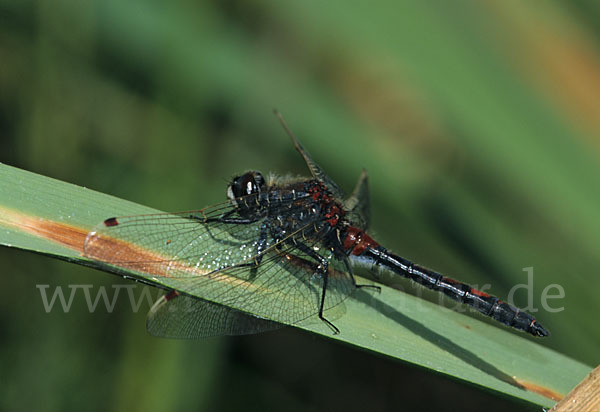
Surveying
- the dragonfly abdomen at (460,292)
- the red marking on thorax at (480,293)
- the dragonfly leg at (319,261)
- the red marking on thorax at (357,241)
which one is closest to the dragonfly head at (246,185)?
the dragonfly leg at (319,261)

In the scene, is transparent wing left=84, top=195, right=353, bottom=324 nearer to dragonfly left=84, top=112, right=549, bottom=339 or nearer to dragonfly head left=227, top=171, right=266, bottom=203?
dragonfly left=84, top=112, right=549, bottom=339

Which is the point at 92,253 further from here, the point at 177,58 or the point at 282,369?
the point at 282,369

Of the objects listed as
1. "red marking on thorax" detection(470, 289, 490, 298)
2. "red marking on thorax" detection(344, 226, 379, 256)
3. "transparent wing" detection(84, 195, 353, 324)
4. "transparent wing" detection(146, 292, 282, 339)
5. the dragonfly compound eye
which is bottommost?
"transparent wing" detection(146, 292, 282, 339)

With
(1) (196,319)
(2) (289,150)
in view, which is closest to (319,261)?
(1) (196,319)

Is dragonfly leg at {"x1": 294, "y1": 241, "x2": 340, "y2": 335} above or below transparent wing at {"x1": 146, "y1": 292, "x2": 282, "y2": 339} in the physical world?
above

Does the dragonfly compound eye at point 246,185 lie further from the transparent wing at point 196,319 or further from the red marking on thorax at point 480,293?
the red marking on thorax at point 480,293

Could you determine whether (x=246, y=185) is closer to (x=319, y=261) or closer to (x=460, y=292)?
(x=319, y=261)

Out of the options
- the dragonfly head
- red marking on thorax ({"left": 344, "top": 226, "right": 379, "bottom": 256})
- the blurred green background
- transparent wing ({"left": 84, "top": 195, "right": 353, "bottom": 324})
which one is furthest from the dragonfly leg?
the blurred green background
